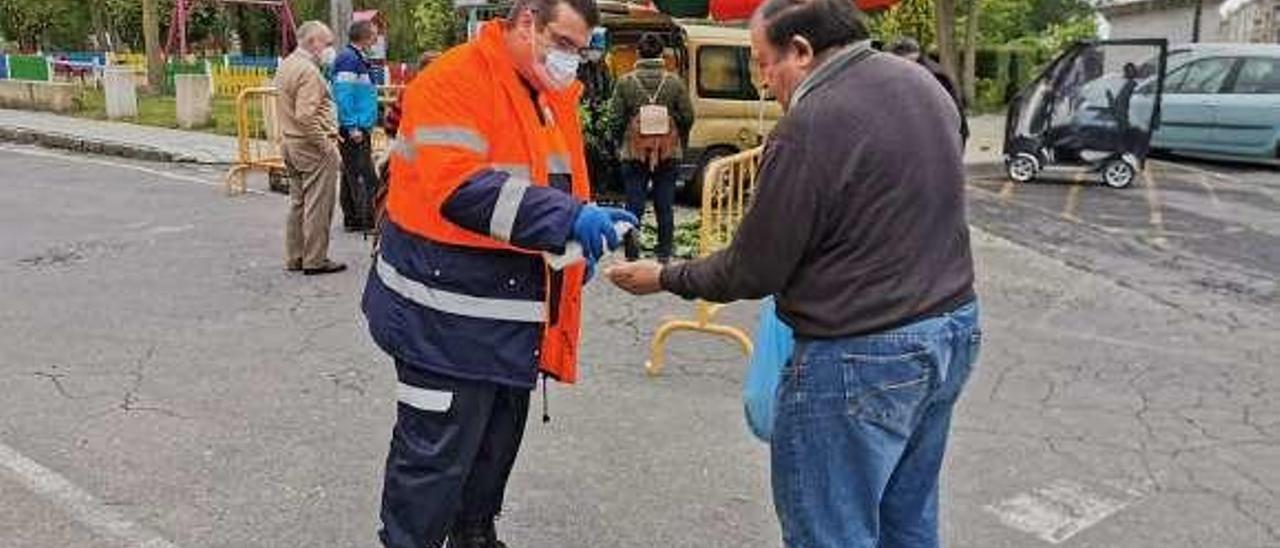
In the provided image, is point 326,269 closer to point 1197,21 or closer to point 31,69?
point 31,69

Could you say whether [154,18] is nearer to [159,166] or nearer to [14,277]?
[159,166]

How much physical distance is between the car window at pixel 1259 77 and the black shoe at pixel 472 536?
16.0 meters

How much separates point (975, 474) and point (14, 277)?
6097 mm

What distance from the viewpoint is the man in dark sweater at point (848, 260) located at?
7.66ft

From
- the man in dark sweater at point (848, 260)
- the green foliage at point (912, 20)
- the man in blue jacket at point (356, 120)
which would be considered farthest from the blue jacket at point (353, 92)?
the green foliage at point (912, 20)

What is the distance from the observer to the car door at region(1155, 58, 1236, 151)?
54.6 ft

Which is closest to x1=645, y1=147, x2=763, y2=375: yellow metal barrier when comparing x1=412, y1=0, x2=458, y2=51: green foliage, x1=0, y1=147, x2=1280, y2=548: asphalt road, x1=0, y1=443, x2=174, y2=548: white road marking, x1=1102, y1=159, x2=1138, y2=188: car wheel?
x1=0, y1=147, x2=1280, y2=548: asphalt road

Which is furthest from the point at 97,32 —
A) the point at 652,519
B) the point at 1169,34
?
the point at 652,519

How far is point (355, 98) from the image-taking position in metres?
8.81

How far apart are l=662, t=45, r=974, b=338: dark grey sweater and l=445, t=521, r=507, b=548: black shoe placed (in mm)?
1399

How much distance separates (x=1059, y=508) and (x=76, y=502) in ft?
11.0

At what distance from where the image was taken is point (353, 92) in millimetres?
8828

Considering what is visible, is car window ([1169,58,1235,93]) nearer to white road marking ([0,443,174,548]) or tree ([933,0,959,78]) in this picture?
tree ([933,0,959,78])

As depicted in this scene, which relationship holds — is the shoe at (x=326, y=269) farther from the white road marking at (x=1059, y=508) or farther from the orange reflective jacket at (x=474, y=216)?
the white road marking at (x=1059, y=508)
